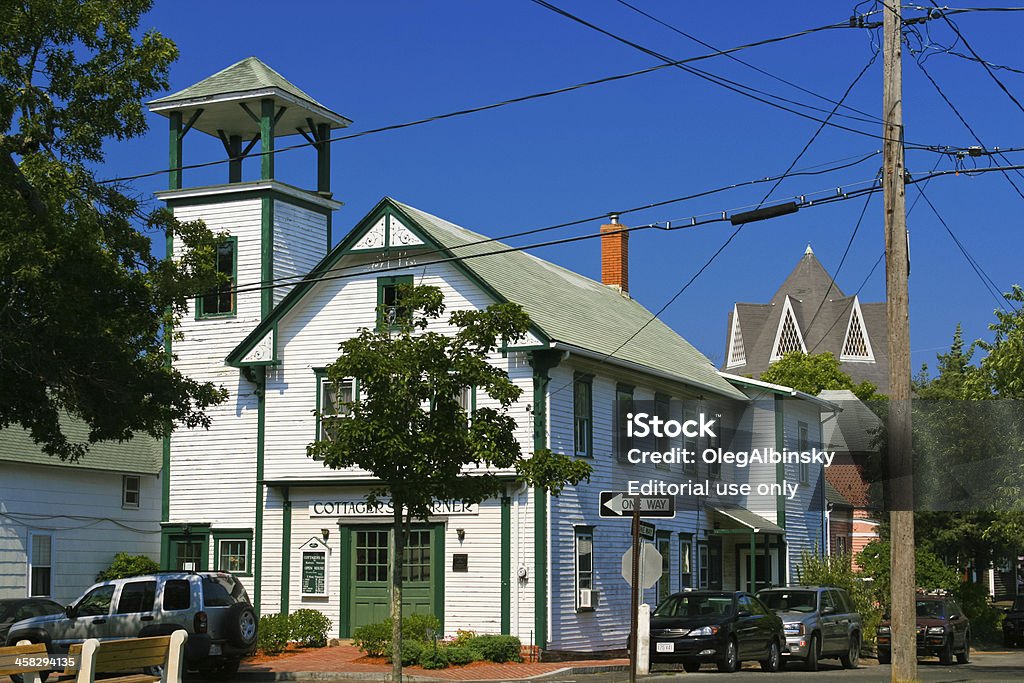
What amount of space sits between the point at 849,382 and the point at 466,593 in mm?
55346

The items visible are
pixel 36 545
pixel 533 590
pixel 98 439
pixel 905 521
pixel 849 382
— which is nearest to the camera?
pixel 905 521

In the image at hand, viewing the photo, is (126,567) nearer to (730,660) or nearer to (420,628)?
(420,628)

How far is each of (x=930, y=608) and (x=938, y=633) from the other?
106 cm

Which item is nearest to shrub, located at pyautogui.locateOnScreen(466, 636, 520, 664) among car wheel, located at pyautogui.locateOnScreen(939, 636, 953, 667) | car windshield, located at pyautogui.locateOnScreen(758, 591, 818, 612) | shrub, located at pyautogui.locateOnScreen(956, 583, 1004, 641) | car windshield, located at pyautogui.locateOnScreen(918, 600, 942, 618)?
car windshield, located at pyautogui.locateOnScreen(758, 591, 818, 612)

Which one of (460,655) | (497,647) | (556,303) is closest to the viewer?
(460,655)

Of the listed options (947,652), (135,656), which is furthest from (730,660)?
(135,656)

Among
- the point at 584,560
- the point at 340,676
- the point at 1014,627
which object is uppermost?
the point at 584,560

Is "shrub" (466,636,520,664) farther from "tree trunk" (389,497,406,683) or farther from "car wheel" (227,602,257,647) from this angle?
"tree trunk" (389,497,406,683)

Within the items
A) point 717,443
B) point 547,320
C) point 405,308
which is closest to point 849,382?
point 717,443

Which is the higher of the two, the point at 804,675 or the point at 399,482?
the point at 399,482

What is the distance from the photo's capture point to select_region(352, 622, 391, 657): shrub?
2759 cm

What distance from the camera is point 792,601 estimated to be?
3023cm

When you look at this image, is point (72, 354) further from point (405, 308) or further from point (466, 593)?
point (466, 593)

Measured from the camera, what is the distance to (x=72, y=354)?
2255 cm
